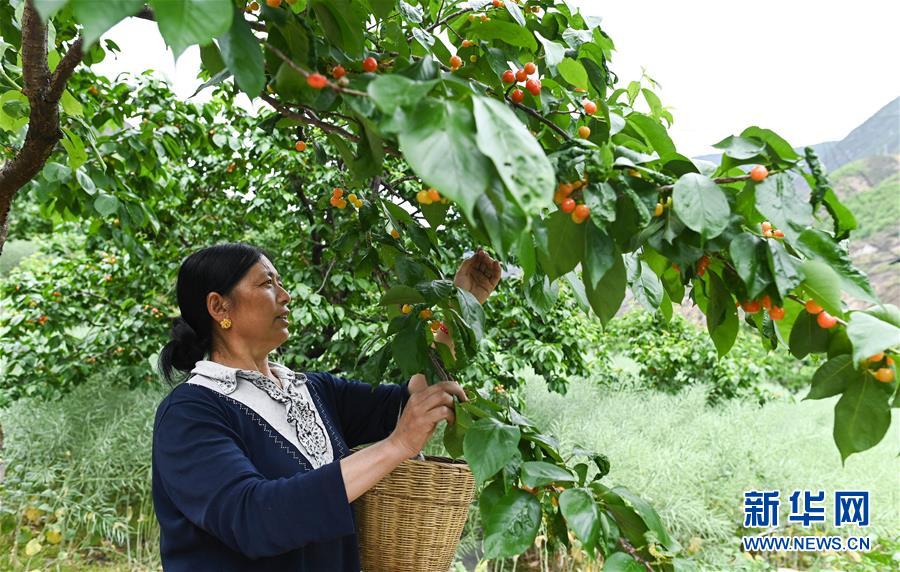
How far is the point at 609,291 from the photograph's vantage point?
0.82 m

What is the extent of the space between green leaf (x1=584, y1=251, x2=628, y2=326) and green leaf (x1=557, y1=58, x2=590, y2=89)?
311 mm

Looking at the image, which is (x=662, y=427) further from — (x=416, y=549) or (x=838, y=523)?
(x=416, y=549)

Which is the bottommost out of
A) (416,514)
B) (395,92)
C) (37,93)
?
(416,514)

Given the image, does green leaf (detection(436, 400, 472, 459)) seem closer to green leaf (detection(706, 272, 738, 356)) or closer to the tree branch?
green leaf (detection(706, 272, 738, 356))

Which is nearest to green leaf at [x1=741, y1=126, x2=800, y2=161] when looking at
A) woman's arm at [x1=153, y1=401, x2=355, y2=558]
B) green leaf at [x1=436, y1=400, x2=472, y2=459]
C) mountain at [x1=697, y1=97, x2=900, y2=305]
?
green leaf at [x1=436, y1=400, x2=472, y2=459]

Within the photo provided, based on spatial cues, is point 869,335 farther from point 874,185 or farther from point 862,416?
point 874,185

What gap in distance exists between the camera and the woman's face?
144 centimetres

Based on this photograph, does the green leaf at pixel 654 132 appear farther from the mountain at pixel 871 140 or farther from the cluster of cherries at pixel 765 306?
the mountain at pixel 871 140

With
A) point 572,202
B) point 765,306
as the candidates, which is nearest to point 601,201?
point 572,202

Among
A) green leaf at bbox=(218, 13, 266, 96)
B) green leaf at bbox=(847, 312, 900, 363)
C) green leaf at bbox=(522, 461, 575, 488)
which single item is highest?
green leaf at bbox=(218, 13, 266, 96)

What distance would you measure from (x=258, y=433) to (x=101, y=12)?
0.95 m

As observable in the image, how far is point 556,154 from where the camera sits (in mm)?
725

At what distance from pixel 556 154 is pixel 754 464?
141 inches

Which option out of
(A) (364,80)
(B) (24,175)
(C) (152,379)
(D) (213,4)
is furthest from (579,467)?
(C) (152,379)
